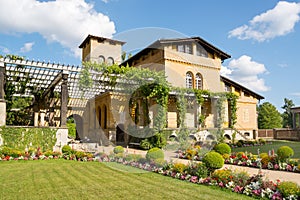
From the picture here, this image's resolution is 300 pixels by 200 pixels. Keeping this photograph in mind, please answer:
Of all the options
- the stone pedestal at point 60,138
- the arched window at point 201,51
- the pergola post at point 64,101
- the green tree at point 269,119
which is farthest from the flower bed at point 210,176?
the green tree at point 269,119

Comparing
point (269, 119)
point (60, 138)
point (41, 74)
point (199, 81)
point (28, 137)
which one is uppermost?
point (199, 81)

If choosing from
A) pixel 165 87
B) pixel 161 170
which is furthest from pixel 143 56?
pixel 161 170

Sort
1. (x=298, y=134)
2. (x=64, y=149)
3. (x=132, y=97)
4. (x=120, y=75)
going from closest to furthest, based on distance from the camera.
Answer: (x=64, y=149), (x=120, y=75), (x=132, y=97), (x=298, y=134)

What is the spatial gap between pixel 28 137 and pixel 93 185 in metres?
7.08

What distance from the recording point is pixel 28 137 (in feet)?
38.8

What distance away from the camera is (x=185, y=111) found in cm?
2033

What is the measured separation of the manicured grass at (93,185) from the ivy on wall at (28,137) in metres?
3.19

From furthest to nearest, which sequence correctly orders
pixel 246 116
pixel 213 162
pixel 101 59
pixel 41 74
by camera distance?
pixel 101 59 → pixel 246 116 → pixel 41 74 → pixel 213 162

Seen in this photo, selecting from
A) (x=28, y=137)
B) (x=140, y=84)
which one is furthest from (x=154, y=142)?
(x=28, y=137)

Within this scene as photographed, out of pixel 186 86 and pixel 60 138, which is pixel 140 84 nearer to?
pixel 60 138

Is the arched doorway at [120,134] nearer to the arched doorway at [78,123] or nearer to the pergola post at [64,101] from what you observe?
the arched doorway at [78,123]

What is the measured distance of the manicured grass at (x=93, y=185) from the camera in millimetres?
5359

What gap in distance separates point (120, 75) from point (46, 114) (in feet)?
29.7

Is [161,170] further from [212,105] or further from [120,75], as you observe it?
[212,105]
